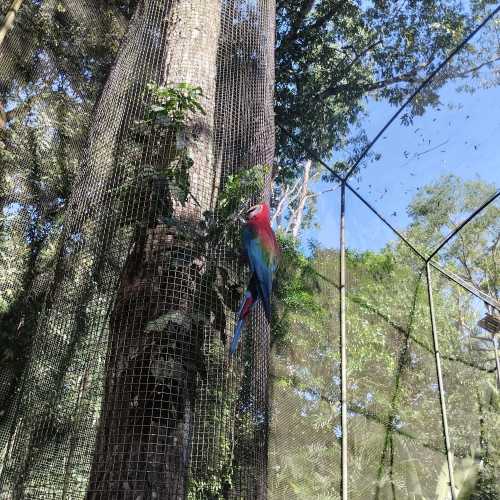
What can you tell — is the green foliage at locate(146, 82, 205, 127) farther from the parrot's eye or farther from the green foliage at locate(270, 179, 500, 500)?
the green foliage at locate(270, 179, 500, 500)

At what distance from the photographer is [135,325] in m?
1.43

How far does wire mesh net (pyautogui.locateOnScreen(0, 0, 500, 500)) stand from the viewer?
142 cm

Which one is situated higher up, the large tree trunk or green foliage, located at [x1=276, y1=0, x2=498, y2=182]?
green foliage, located at [x1=276, y1=0, x2=498, y2=182]

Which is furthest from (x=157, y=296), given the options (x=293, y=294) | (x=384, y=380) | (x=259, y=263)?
(x=384, y=380)

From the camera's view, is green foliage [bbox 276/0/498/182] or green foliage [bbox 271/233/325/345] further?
green foliage [bbox 276/0/498/182]

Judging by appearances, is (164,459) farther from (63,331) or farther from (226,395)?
(63,331)

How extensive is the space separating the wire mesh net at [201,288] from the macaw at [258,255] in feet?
0.21

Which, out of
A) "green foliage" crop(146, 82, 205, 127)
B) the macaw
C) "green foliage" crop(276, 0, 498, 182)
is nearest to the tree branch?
"green foliage" crop(276, 0, 498, 182)

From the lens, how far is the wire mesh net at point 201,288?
142cm

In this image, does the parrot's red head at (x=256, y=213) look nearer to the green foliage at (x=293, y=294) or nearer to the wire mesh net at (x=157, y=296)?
the wire mesh net at (x=157, y=296)

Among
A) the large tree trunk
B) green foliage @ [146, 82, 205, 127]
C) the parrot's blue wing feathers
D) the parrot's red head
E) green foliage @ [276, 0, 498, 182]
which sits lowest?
the large tree trunk

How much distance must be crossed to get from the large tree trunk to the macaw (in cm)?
16

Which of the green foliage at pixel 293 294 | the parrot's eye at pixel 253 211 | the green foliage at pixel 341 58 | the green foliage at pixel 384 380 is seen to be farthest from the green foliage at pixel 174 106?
the green foliage at pixel 341 58

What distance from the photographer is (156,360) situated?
1337 mm
